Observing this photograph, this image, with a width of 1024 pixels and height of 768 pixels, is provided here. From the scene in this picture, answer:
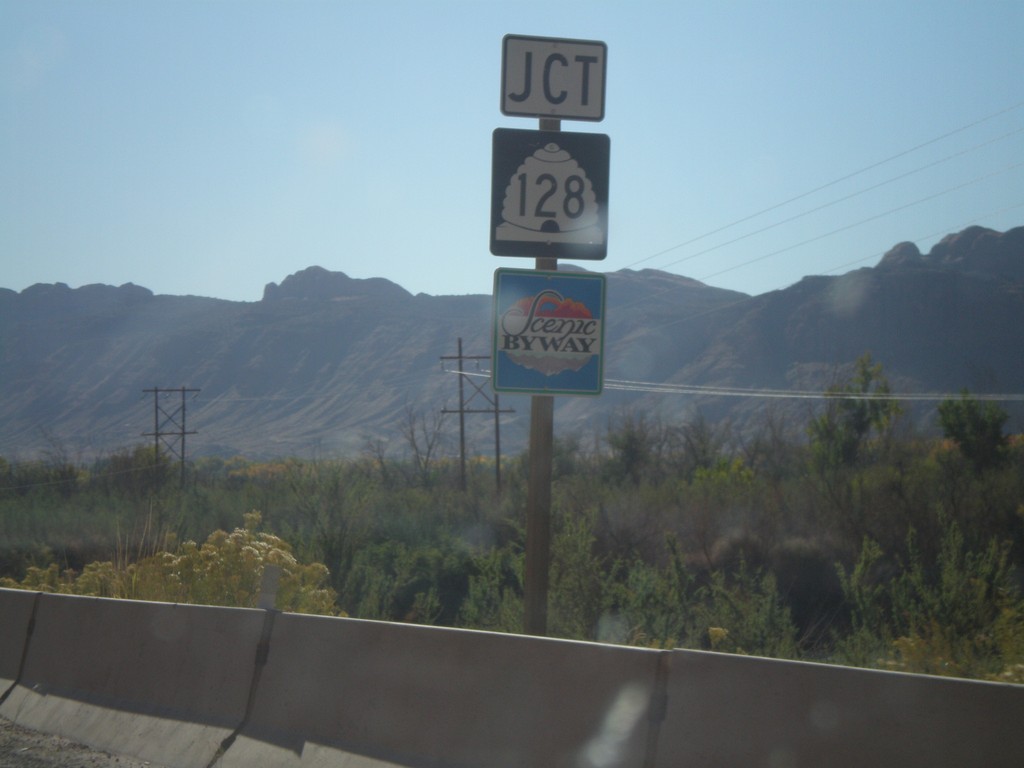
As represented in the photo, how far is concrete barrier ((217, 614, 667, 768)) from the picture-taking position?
519cm

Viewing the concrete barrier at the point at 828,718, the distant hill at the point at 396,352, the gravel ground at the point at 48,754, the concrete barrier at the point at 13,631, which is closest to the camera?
the concrete barrier at the point at 828,718

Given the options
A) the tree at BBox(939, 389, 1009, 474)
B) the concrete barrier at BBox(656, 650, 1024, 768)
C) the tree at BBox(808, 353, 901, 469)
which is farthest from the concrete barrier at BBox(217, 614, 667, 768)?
the tree at BBox(808, 353, 901, 469)

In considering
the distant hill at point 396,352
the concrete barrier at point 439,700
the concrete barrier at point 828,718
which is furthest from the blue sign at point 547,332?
the distant hill at point 396,352

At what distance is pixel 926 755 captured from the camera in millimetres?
4379

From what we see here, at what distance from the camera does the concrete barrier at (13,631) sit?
27.6 ft

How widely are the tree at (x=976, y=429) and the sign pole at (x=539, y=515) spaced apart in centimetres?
2801

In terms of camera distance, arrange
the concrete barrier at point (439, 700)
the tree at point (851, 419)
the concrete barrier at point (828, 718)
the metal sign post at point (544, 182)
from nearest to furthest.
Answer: the concrete barrier at point (828, 718) < the concrete barrier at point (439, 700) < the metal sign post at point (544, 182) < the tree at point (851, 419)

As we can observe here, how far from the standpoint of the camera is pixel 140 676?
731 centimetres

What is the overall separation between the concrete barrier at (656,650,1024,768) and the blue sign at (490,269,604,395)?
2408 mm

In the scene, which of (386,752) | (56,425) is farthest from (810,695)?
(56,425)

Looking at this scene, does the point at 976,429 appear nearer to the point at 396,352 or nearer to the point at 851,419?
the point at 851,419

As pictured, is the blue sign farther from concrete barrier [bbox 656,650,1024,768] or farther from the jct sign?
concrete barrier [bbox 656,650,1024,768]

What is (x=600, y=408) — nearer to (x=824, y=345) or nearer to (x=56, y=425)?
(x=824, y=345)

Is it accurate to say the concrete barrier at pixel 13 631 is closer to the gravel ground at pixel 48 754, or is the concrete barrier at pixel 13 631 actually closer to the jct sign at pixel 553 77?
the gravel ground at pixel 48 754
